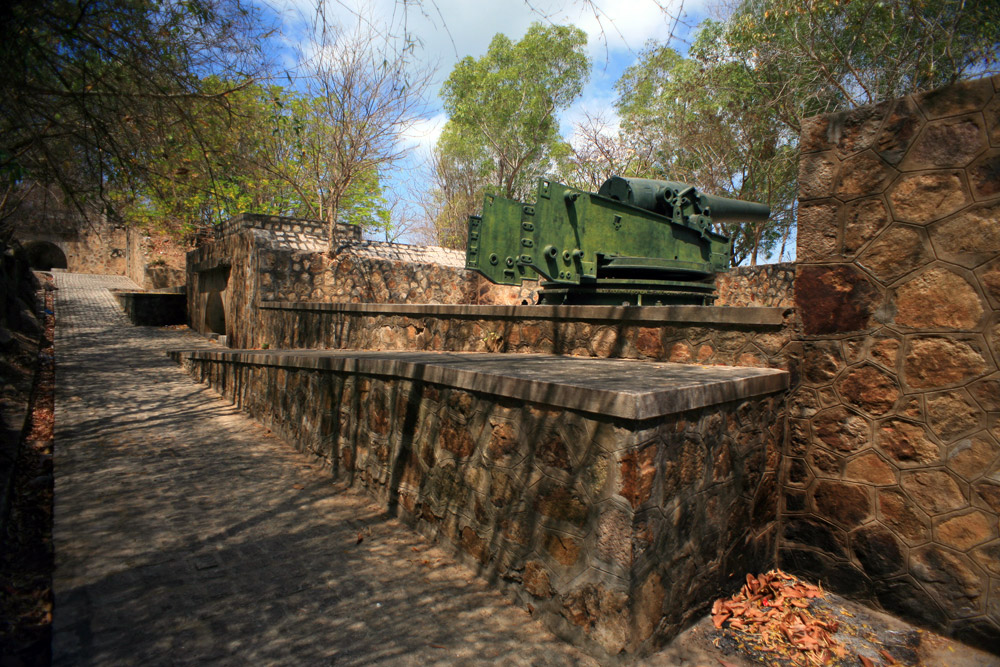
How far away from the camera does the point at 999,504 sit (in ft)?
8.02

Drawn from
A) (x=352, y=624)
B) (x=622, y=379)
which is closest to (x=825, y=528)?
(x=622, y=379)

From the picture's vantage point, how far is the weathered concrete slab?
2098 millimetres

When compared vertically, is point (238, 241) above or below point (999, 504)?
above

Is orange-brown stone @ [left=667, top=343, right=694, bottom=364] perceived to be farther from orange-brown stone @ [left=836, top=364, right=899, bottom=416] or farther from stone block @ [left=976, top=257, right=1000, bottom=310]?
stone block @ [left=976, top=257, right=1000, bottom=310]

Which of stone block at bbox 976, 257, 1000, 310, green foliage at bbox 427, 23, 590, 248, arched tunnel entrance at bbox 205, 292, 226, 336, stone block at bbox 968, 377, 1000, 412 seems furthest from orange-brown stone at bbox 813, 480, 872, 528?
green foliage at bbox 427, 23, 590, 248

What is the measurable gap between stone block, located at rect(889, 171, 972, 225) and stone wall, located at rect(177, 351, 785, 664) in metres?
1.06

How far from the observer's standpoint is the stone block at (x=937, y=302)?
8.36ft

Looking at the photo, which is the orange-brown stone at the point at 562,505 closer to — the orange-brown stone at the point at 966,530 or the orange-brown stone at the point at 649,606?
the orange-brown stone at the point at 649,606

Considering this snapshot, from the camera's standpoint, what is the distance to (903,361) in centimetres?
272

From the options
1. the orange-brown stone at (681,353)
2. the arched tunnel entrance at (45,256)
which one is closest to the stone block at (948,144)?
the orange-brown stone at (681,353)

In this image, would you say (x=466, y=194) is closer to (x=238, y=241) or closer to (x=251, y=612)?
(x=238, y=241)

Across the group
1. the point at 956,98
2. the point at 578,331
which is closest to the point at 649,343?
the point at 578,331

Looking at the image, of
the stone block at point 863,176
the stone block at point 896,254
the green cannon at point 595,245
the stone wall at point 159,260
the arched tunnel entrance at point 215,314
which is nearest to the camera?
the stone block at point 896,254

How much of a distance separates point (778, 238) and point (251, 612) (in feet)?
67.1
